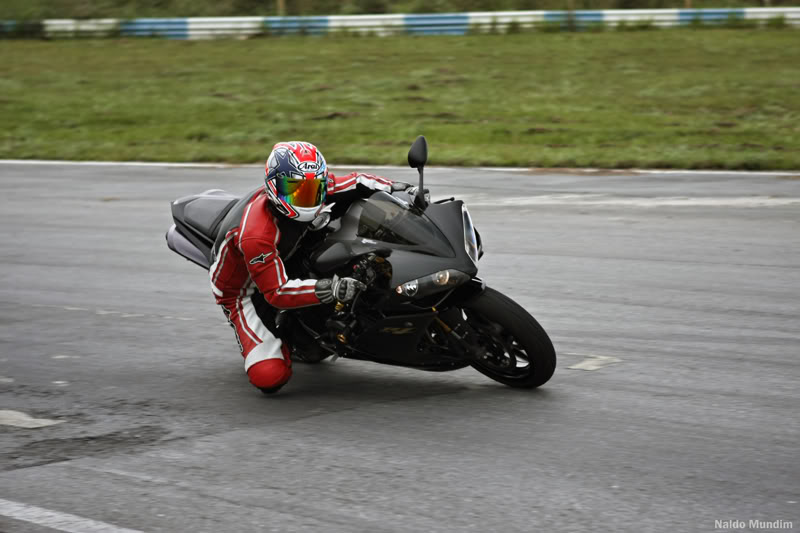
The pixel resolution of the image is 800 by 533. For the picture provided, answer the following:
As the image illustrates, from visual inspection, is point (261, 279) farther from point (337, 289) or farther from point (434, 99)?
point (434, 99)

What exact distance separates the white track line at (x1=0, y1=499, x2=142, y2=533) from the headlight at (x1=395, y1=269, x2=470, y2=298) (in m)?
1.81

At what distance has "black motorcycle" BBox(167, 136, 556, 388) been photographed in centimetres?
534

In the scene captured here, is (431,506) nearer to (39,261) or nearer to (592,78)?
(39,261)

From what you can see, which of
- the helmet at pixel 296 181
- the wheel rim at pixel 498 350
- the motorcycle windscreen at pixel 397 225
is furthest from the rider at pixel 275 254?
the wheel rim at pixel 498 350

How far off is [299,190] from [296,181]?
5 cm

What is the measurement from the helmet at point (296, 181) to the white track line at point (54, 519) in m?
1.94

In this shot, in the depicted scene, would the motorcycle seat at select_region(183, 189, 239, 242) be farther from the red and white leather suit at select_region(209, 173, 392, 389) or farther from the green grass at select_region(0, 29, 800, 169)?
the green grass at select_region(0, 29, 800, 169)

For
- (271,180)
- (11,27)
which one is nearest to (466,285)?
(271,180)

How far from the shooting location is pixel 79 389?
6137mm

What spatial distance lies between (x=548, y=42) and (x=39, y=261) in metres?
15.9

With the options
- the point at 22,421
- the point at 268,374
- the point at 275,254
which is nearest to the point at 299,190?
the point at 275,254

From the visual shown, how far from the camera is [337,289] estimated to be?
534 centimetres

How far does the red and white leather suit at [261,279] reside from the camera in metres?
5.56

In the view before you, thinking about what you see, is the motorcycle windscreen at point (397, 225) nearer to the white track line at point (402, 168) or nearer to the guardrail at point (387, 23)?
the white track line at point (402, 168)
